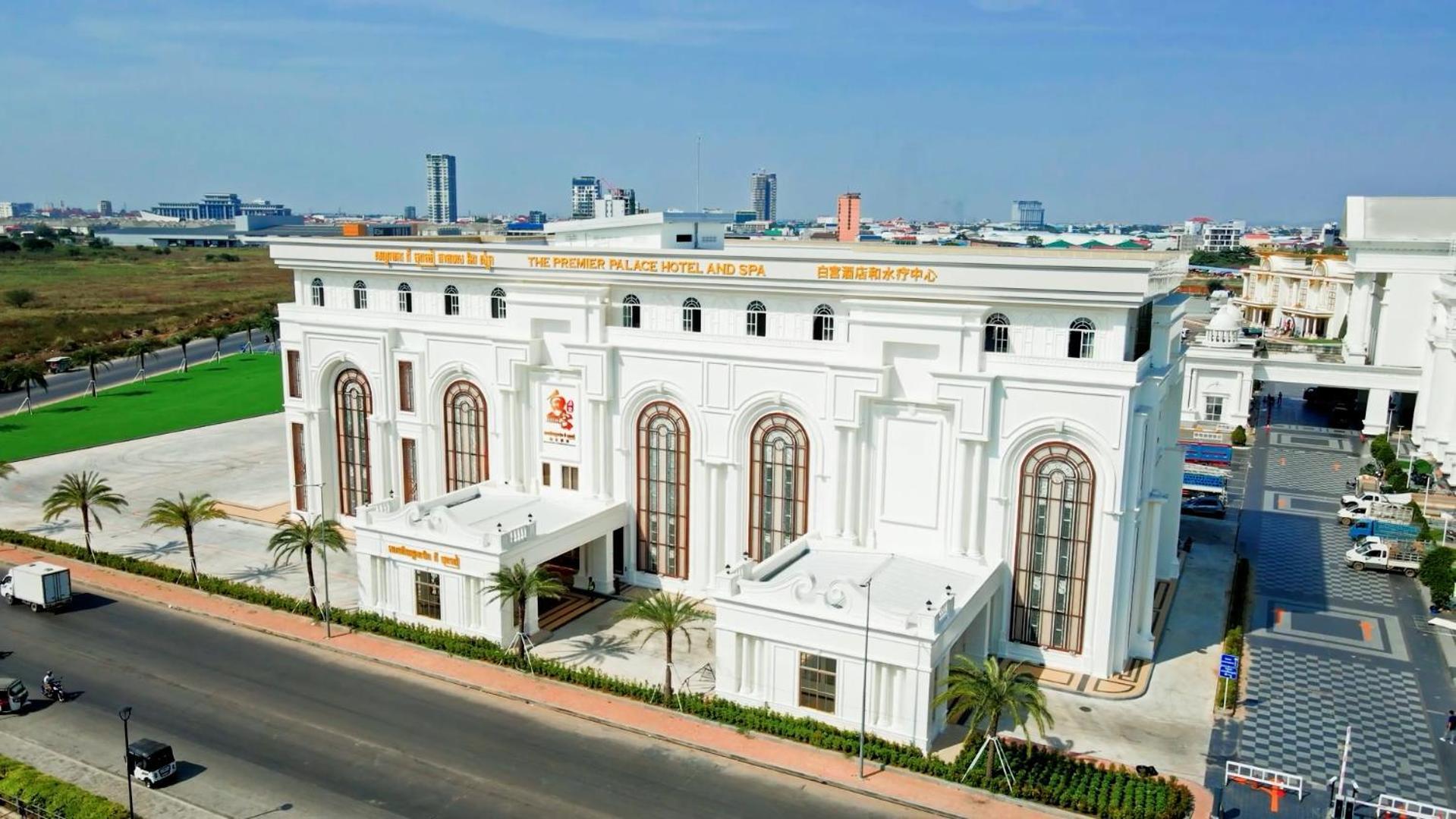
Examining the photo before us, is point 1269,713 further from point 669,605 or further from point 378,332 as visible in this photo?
point 378,332

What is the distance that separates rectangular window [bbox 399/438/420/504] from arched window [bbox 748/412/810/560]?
67.9ft

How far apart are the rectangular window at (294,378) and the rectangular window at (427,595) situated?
787 inches

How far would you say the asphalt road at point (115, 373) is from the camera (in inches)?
4094

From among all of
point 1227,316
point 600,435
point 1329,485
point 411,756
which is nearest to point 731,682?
point 411,756

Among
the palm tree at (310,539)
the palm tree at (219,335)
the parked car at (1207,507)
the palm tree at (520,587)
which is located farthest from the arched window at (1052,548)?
the palm tree at (219,335)

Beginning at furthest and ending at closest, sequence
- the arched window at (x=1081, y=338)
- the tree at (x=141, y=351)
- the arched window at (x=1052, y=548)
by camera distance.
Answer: the tree at (x=141, y=351), the arched window at (x=1052, y=548), the arched window at (x=1081, y=338)

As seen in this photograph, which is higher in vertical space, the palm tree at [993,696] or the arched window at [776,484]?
the arched window at [776,484]

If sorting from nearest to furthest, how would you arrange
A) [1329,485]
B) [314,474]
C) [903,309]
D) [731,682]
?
1. [731,682]
2. [903,309]
3. [314,474]
4. [1329,485]

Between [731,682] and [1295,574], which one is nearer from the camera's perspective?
[731,682]

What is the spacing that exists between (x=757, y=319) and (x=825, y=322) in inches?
136

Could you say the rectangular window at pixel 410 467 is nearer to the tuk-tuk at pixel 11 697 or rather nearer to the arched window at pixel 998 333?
the tuk-tuk at pixel 11 697

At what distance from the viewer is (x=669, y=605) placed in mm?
41688

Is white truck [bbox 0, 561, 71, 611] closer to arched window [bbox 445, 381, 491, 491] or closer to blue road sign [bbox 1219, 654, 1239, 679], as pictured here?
arched window [bbox 445, 381, 491, 491]

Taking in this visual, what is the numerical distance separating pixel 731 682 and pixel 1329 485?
60.0 meters
